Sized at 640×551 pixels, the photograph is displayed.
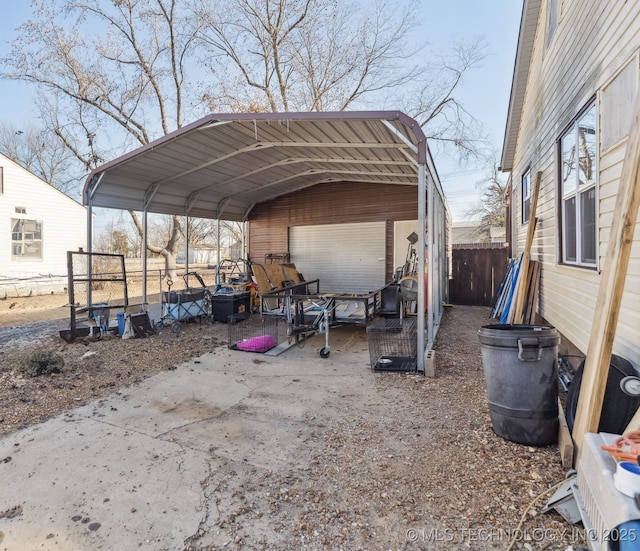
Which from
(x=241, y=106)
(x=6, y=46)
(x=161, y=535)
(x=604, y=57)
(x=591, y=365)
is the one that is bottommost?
(x=161, y=535)

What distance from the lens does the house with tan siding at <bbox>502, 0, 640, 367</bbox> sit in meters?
2.80

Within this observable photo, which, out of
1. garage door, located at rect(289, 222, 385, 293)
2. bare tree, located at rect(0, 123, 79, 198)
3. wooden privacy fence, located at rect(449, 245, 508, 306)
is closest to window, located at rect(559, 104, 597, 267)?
garage door, located at rect(289, 222, 385, 293)

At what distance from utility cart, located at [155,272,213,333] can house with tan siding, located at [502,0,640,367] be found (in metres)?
6.26

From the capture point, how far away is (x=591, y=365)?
7.55ft

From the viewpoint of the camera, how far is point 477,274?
10477mm

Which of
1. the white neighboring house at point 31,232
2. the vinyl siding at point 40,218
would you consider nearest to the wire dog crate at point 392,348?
the white neighboring house at point 31,232

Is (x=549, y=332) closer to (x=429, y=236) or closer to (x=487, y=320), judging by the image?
(x=429, y=236)

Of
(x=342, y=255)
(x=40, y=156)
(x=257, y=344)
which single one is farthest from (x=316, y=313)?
(x=40, y=156)

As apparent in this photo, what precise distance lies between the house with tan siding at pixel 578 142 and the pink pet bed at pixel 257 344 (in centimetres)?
401

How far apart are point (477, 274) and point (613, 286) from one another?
870 centimetres

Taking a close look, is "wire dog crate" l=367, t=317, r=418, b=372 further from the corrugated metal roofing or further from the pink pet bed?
the corrugated metal roofing

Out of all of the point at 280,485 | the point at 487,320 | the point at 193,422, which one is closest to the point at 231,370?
the point at 193,422

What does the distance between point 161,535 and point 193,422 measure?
136 centimetres

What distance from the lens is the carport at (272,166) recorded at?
191 inches
